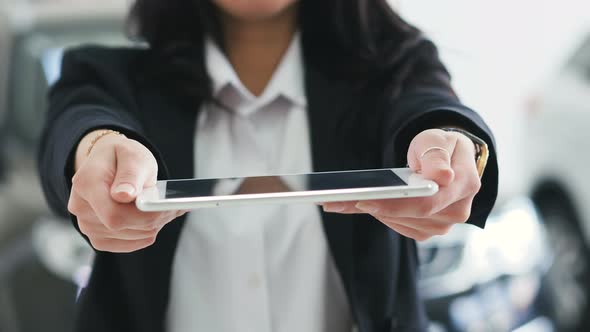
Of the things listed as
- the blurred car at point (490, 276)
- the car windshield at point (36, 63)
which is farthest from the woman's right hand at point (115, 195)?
the car windshield at point (36, 63)

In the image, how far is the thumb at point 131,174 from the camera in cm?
28

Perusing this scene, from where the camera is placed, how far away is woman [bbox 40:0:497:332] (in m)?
0.41

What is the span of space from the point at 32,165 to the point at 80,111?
0.82m

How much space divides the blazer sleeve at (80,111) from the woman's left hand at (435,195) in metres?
0.11

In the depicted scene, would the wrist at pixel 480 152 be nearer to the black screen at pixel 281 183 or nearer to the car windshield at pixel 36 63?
the black screen at pixel 281 183

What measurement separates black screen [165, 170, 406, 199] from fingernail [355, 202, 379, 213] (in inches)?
0.5

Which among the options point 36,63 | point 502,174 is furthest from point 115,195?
point 36,63

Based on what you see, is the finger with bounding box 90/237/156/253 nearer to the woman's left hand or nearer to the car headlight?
the woman's left hand

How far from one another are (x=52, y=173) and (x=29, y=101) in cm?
82

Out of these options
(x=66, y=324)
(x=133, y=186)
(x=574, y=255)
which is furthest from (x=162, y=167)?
(x=574, y=255)

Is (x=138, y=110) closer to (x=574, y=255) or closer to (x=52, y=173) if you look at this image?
(x=52, y=173)

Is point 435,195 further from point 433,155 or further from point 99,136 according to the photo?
point 99,136

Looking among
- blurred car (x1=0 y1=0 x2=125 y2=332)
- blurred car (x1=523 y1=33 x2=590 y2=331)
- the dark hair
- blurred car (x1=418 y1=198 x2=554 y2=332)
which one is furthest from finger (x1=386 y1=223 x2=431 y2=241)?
blurred car (x1=523 y1=33 x2=590 y2=331)

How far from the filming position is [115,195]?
283 mm
